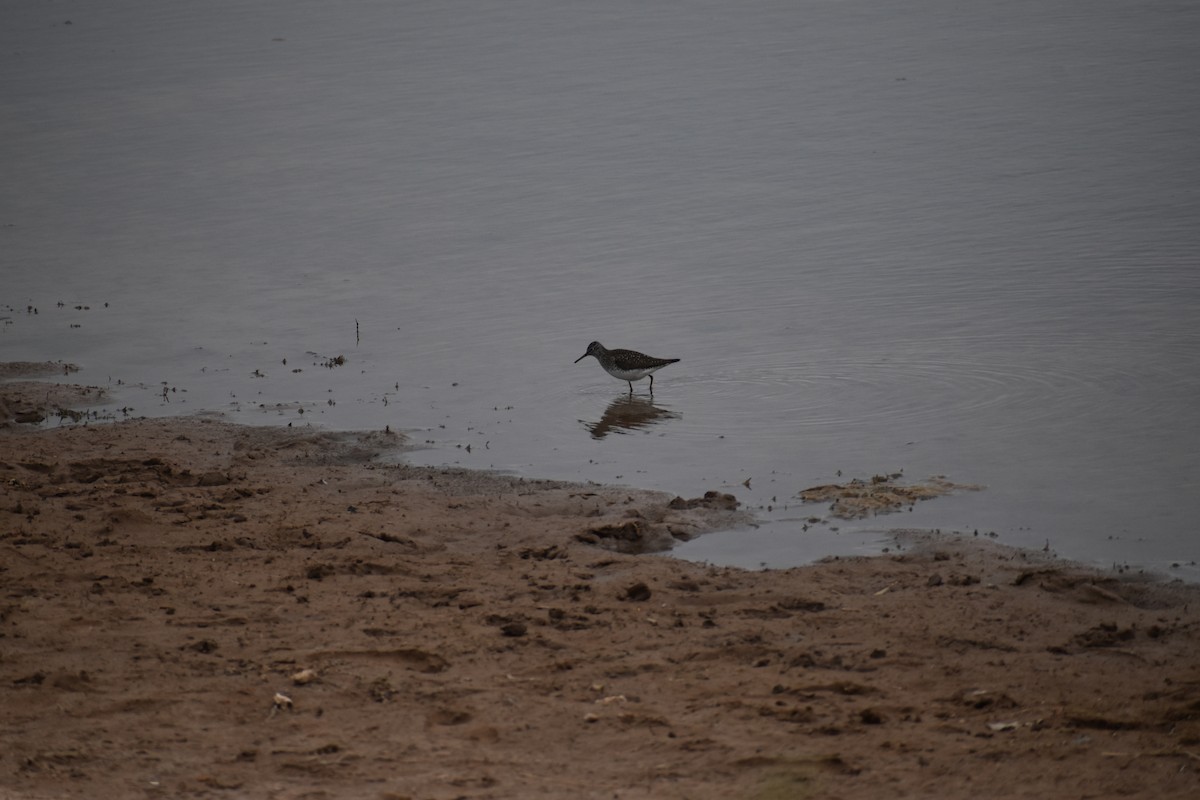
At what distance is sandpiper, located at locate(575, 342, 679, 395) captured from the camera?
33.9ft

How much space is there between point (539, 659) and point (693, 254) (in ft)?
29.7

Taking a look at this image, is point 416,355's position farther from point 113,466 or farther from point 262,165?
point 262,165

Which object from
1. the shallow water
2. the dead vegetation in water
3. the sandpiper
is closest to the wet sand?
the dead vegetation in water

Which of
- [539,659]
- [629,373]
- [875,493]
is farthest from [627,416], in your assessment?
[539,659]

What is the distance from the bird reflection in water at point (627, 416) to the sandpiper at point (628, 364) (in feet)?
0.62

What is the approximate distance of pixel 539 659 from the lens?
5605 mm

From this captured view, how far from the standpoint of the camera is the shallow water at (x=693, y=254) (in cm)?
896

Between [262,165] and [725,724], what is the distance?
1574cm

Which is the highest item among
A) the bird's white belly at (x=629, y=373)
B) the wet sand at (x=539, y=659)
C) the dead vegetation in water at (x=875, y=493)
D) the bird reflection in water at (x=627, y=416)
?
the bird's white belly at (x=629, y=373)

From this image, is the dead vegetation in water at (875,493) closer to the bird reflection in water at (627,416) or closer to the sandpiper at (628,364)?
the bird reflection in water at (627,416)

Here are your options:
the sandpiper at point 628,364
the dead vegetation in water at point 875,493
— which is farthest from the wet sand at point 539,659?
the sandpiper at point 628,364

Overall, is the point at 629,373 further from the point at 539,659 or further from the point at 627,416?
the point at 539,659

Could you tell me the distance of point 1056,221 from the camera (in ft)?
47.6

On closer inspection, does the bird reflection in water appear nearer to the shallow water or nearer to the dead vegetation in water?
the shallow water
